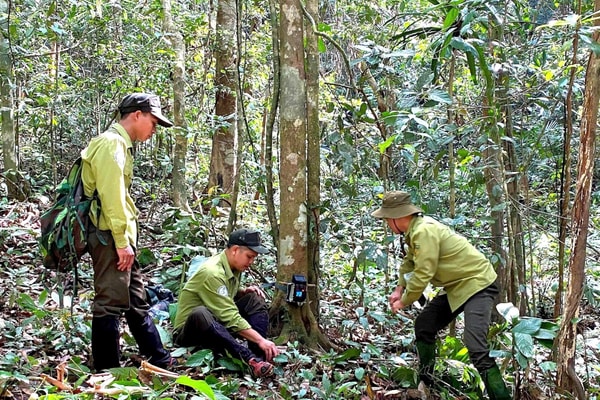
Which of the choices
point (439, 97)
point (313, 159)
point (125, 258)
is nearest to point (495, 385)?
point (439, 97)

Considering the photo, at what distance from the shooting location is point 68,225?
353cm

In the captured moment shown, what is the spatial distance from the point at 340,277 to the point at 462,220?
257cm

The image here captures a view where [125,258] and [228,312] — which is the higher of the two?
[125,258]

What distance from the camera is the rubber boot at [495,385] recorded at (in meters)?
3.79

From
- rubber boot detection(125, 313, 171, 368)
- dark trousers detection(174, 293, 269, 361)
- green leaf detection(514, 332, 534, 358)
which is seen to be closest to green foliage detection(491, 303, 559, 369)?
green leaf detection(514, 332, 534, 358)

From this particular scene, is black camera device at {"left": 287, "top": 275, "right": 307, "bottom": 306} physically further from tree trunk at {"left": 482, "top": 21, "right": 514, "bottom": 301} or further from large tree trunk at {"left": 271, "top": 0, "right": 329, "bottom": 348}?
tree trunk at {"left": 482, "top": 21, "right": 514, "bottom": 301}

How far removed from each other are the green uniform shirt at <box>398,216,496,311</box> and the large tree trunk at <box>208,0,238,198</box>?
4.39 meters

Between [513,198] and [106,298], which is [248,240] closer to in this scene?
[106,298]

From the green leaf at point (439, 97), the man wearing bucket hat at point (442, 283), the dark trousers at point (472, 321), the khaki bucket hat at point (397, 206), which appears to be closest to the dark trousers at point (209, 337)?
the man wearing bucket hat at point (442, 283)

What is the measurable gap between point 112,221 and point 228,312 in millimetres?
1088

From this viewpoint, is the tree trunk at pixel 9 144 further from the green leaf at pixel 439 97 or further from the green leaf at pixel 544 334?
the green leaf at pixel 544 334

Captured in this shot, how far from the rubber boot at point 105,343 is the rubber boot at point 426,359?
2.05m

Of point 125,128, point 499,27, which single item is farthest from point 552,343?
point 125,128

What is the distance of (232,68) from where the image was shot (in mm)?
8148
